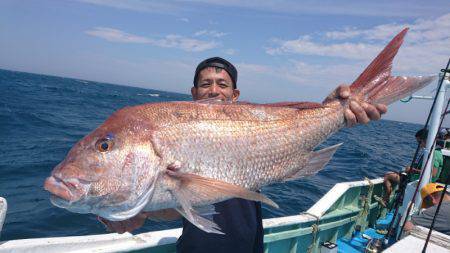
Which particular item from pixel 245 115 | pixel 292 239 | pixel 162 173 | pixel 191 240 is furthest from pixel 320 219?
pixel 162 173

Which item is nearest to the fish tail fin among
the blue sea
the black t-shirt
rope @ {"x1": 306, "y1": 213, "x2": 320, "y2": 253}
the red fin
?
the red fin

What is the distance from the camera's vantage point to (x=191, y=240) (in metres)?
3.07

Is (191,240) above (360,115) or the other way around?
the other way around

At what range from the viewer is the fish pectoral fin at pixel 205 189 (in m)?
2.06

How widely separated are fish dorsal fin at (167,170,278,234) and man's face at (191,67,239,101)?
1612 mm

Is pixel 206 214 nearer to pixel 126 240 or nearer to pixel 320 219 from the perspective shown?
pixel 126 240

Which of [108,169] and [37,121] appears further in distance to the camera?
[37,121]

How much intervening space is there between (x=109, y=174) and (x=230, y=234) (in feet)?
4.90

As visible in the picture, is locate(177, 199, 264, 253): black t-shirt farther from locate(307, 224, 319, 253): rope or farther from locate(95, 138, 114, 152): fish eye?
locate(307, 224, 319, 253): rope

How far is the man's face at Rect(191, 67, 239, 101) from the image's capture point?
3.57 m

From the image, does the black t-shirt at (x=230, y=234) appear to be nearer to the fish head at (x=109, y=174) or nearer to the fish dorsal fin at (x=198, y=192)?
the fish dorsal fin at (x=198, y=192)

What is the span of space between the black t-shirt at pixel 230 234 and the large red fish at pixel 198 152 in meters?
0.77

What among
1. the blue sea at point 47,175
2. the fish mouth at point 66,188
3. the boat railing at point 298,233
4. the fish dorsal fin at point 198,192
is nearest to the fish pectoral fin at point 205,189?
the fish dorsal fin at point 198,192

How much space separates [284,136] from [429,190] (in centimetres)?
516
